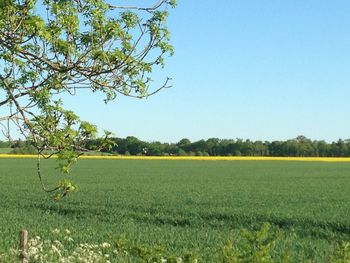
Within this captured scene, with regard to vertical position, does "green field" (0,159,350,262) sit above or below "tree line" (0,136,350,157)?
below

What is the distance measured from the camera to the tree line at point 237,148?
121 m

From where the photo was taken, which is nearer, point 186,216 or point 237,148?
point 186,216

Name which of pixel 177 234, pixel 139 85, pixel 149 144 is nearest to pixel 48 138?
pixel 139 85

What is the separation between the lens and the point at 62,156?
6.92 meters

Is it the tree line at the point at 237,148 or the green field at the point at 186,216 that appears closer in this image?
the green field at the point at 186,216

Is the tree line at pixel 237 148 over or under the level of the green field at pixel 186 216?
over

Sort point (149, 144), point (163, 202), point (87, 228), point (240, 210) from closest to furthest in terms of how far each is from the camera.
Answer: point (87, 228), point (240, 210), point (163, 202), point (149, 144)

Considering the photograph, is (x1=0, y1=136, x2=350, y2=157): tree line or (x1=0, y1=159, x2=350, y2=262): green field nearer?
(x1=0, y1=159, x2=350, y2=262): green field

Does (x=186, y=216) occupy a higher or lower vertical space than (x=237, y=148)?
lower

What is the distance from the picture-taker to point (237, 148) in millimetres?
130750

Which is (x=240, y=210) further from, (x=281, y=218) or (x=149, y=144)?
(x=149, y=144)

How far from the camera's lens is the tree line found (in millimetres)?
120675

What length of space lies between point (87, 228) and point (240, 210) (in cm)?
750

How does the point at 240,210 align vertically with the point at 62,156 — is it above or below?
below
